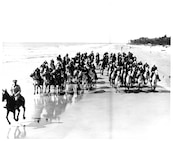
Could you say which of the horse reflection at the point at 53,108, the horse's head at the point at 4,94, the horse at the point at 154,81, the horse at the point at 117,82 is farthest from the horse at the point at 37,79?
the horse at the point at 154,81

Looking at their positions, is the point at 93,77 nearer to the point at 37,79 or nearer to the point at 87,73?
the point at 87,73

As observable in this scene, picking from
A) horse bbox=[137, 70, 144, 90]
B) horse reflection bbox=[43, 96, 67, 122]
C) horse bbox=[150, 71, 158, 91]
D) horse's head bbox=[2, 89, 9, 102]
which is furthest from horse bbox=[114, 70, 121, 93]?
horse's head bbox=[2, 89, 9, 102]

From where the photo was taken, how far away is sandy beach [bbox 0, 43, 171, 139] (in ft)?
9.62

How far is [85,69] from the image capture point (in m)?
2.97

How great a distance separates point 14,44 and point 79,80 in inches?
25.8

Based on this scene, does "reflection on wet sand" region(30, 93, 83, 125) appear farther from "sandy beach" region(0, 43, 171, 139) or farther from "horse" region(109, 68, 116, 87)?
"horse" region(109, 68, 116, 87)

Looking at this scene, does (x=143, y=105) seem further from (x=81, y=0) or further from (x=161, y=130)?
(x=81, y=0)

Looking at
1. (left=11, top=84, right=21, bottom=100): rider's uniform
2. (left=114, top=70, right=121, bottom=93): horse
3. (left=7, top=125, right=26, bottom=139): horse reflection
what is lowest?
(left=7, top=125, right=26, bottom=139): horse reflection

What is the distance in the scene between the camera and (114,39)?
9.57 ft

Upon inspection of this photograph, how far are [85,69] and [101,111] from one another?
1.32 ft

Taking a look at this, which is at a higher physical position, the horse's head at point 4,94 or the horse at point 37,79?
the horse at point 37,79

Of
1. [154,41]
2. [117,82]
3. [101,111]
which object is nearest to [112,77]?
[117,82]

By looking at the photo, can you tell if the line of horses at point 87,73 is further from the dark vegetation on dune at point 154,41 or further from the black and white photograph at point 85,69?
the dark vegetation on dune at point 154,41

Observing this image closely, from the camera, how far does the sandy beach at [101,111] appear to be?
293 cm
